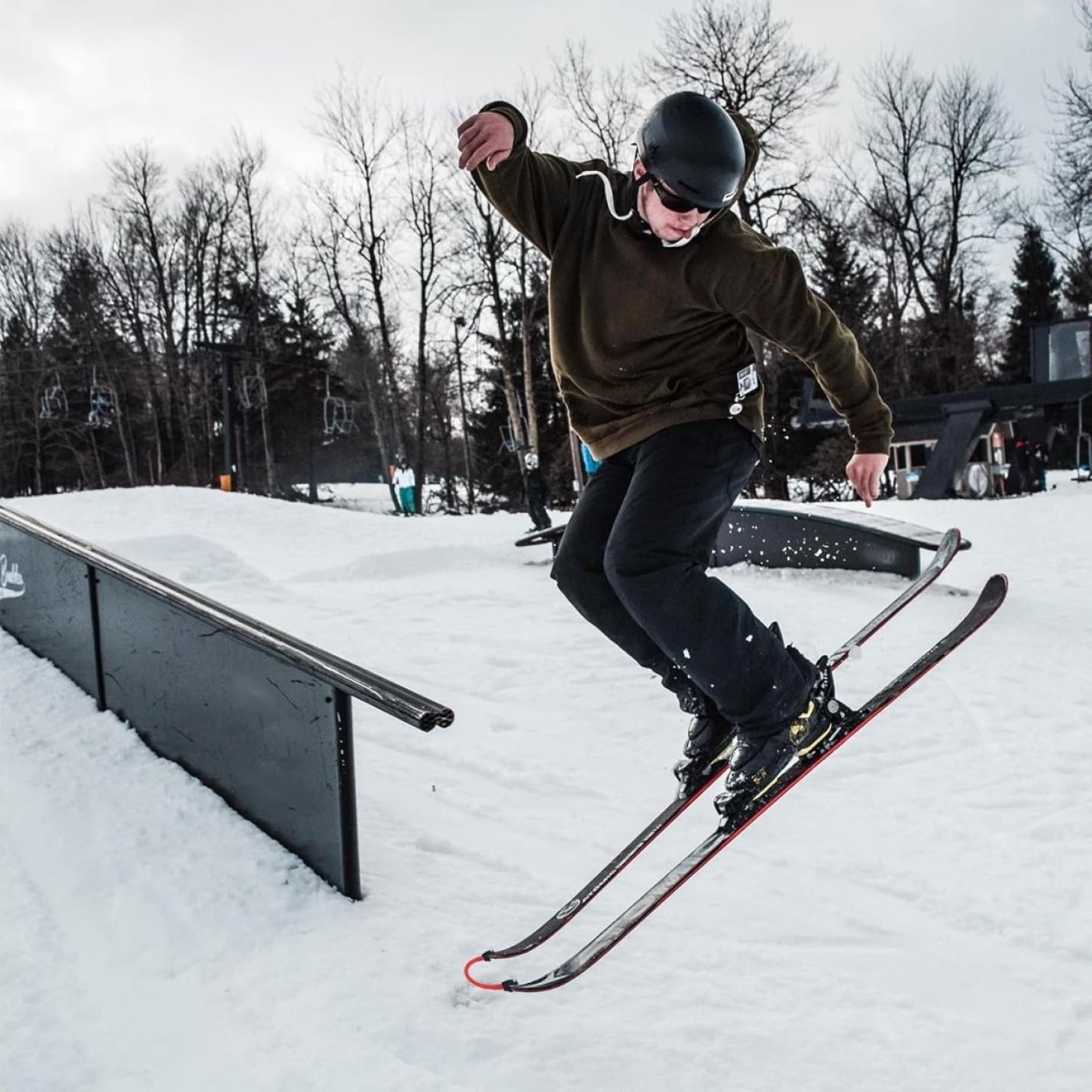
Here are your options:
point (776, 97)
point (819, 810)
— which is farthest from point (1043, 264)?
point (819, 810)

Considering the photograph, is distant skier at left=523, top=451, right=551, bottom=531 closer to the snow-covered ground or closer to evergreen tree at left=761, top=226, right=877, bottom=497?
the snow-covered ground

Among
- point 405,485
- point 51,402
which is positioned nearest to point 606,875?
point 405,485

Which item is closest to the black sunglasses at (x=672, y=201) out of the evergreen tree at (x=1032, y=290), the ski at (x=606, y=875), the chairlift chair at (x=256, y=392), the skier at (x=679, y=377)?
the skier at (x=679, y=377)

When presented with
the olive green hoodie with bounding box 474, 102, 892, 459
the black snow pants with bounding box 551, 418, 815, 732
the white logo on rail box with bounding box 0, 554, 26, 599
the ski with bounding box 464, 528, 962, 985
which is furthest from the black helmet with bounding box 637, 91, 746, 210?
the white logo on rail box with bounding box 0, 554, 26, 599

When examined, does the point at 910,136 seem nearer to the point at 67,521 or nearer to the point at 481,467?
the point at 481,467

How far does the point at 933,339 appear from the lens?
29.6 meters

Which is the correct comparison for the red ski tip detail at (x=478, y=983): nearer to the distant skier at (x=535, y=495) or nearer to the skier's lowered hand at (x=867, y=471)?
the skier's lowered hand at (x=867, y=471)

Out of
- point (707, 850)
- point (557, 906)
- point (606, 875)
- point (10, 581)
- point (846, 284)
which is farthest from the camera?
point (846, 284)

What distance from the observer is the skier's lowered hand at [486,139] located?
2.39 meters

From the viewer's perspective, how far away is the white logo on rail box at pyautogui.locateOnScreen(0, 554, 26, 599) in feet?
19.6

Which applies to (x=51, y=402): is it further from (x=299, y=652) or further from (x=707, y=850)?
(x=707, y=850)

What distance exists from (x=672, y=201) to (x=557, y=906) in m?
2.14

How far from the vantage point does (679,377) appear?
7.98ft

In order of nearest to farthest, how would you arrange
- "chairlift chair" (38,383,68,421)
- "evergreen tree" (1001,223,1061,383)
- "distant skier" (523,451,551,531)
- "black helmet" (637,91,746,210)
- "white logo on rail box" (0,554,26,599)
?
"black helmet" (637,91,746,210), "white logo on rail box" (0,554,26,599), "distant skier" (523,451,551,531), "chairlift chair" (38,383,68,421), "evergreen tree" (1001,223,1061,383)
